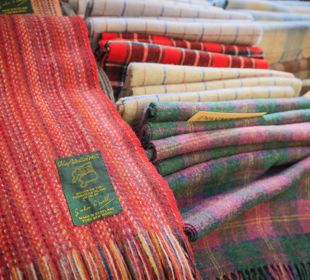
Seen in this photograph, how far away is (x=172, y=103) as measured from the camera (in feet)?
2.14

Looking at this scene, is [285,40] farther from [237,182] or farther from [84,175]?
[84,175]

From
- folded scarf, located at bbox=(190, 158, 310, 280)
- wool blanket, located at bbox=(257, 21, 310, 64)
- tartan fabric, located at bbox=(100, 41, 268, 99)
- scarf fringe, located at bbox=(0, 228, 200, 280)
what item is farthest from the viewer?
wool blanket, located at bbox=(257, 21, 310, 64)

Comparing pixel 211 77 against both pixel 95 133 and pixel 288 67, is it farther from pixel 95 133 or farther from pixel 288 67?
pixel 288 67

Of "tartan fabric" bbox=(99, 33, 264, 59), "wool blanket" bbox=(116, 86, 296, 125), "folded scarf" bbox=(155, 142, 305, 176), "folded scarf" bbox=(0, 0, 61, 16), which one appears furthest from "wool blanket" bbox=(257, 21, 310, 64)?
"folded scarf" bbox=(0, 0, 61, 16)

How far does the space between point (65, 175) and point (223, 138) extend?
0.32m

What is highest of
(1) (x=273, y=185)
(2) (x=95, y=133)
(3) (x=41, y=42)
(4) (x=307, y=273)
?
(3) (x=41, y=42)

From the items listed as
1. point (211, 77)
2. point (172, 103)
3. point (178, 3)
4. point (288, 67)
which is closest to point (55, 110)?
point (172, 103)

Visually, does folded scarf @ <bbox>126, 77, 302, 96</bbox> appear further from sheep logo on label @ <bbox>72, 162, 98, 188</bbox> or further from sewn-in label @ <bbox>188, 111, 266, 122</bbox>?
sheep logo on label @ <bbox>72, 162, 98, 188</bbox>

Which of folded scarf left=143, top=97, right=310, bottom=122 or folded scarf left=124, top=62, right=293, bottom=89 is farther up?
folded scarf left=124, top=62, right=293, bottom=89

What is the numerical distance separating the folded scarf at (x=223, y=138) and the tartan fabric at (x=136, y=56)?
0.20m

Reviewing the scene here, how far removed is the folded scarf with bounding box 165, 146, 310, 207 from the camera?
0.63m

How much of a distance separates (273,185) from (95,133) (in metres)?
0.37

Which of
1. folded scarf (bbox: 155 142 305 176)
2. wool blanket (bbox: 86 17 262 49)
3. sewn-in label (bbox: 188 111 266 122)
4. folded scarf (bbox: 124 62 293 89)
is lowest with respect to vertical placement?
folded scarf (bbox: 155 142 305 176)

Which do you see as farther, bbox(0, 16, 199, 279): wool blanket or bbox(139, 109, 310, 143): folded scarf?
bbox(139, 109, 310, 143): folded scarf
